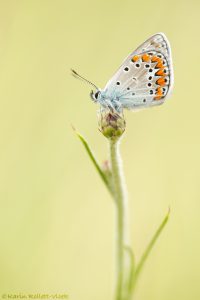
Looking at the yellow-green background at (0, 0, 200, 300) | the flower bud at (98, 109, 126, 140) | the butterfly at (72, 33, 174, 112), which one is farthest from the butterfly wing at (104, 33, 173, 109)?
the yellow-green background at (0, 0, 200, 300)

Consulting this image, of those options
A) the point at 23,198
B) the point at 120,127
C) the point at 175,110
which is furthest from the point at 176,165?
the point at 120,127

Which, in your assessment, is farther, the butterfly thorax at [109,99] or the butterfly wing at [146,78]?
the butterfly wing at [146,78]

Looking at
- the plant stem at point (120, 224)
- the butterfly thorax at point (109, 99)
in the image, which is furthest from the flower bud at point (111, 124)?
the butterfly thorax at point (109, 99)

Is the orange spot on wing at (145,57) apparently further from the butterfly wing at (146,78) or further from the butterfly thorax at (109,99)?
the butterfly thorax at (109,99)

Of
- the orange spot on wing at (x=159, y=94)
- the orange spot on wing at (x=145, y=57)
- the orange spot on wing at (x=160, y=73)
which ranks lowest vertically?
the orange spot on wing at (x=159, y=94)

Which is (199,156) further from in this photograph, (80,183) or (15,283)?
(15,283)

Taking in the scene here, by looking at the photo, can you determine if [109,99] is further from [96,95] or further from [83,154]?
[83,154]

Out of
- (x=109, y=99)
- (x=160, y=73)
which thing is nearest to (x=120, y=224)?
(x=109, y=99)
